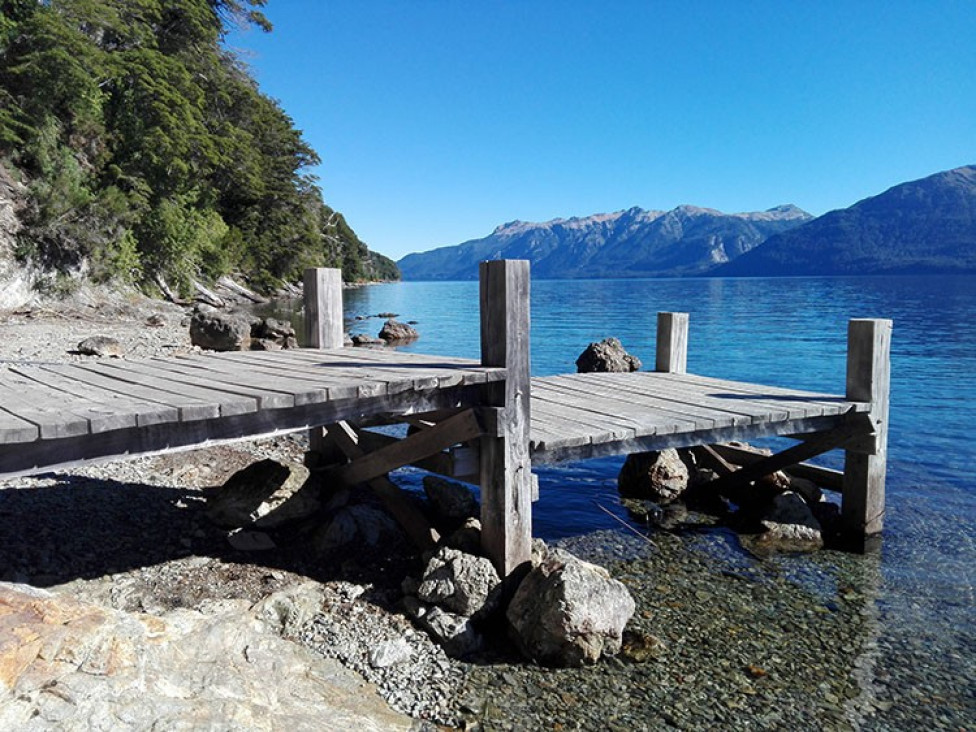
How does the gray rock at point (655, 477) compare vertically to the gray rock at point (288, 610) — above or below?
below

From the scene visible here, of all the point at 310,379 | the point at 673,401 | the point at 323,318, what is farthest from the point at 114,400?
the point at 673,401

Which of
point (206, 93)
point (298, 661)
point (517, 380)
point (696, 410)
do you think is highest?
point (206, 93)

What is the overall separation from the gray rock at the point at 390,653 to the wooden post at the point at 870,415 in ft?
19.3

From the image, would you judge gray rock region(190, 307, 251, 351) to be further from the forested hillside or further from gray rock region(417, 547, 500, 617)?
gray rock region(417, 547, 500, 617)

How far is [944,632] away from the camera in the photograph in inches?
242

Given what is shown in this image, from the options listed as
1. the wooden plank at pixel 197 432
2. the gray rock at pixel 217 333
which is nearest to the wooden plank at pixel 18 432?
the wooden plank at pixel 197 432

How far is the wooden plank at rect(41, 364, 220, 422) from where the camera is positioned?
162 inches

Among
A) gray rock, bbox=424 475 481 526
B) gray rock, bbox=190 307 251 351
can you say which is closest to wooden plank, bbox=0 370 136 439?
gray rock, bbox=424 475 481 526

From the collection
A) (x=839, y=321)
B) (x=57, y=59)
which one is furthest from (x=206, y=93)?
A: (x=839, y=321)

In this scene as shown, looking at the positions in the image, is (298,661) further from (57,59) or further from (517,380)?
(57,59)

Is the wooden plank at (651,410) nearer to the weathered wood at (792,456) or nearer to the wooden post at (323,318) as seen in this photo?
the weathered wood at (792,456)

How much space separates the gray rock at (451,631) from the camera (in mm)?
5293

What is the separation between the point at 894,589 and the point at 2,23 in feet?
120

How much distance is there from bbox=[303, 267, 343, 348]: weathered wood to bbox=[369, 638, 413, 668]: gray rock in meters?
4.09
